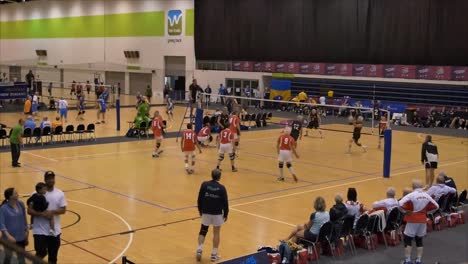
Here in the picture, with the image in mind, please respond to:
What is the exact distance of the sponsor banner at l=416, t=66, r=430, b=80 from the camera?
138 ft

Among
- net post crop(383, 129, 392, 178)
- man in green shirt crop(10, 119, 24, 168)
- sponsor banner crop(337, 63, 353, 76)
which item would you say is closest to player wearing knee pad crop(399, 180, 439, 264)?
net post crop(383, 129, 392, 178)

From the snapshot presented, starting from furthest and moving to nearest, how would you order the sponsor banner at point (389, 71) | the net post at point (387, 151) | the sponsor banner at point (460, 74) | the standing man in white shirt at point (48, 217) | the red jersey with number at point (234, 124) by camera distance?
1. the sponsor banner at point (389, 71)
2. the sponsor banner at point (460, 74)
3. the red jersey with number at point (234, 124)
4. the net post at point (387, 151)
5. the standing man in white shirt at point (48, 217)

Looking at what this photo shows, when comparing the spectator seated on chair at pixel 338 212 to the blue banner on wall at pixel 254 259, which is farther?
the spectator seated on chair at pixel 338 212

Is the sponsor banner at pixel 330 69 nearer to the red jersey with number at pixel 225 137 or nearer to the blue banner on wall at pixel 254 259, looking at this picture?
the red jersey with number at pixel 225 137

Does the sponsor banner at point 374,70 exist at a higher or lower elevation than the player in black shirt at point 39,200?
higher

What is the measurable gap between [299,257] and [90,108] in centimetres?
3826

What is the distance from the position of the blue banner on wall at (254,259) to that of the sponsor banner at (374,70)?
35592 mm

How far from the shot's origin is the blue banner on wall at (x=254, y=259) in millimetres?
10247

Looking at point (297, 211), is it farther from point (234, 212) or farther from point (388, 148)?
point (388, 148)

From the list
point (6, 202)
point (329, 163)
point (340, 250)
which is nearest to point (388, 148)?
point (329, 163)

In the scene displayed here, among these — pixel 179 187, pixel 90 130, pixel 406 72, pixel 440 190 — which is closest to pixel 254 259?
pixel 440 190

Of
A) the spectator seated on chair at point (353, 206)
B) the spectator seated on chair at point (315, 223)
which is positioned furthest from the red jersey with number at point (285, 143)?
the spectator seated on chair at point (315, 223)

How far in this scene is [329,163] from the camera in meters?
25.5

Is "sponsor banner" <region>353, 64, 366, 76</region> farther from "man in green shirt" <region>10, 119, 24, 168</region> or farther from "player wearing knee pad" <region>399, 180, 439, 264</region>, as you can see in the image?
"player wearing knee pad" <region>399, 180, 439, 264</region>
